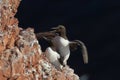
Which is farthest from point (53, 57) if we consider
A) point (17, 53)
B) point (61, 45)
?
point (17, 53)

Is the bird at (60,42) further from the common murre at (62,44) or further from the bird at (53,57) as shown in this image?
the bird at (53,57)

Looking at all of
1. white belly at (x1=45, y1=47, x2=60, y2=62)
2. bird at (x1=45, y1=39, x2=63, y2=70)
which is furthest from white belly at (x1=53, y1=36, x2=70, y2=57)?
white belly at (x1=45, y1=47, x2=60, y2=62)

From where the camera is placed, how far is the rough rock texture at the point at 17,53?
8.85 meters

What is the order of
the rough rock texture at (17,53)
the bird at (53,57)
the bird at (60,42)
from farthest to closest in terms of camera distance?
the bird at (60,42) < the bird at (53,57) < the rough rock texture at (17,53)

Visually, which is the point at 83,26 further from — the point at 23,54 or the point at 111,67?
the point at 23,54

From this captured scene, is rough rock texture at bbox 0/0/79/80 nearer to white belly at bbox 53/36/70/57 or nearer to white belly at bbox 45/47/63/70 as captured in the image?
white belly at bbox 45/47/63/70

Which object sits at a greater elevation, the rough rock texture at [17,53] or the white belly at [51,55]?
the rough rock texture at [17,53]

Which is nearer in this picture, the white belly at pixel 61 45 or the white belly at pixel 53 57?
the white belly at pixel 53 57

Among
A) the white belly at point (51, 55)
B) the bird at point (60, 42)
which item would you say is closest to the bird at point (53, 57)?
the white belly at point (51, 55)

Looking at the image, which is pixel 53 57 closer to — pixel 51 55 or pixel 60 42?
pixel 51 55

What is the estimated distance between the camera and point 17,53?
899 centimetres

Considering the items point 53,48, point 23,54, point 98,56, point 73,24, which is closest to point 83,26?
point 73,24

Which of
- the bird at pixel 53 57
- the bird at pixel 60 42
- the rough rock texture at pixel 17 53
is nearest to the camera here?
the rough rock texture at pixel 17 53

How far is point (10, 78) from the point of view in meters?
8.82
